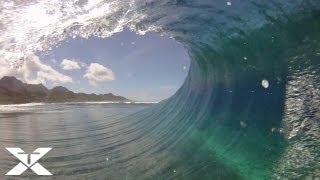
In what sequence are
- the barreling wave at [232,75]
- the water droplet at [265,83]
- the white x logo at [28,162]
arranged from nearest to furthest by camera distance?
the barreling wave at [232,75] < the white x logo at [28,162] < the water droplet at [265,83]

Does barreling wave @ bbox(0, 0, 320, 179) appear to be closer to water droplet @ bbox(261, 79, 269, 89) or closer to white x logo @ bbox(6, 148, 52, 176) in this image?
water droplet @ bbox(261, 79, 269, 89)

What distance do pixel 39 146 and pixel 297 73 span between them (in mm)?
6517

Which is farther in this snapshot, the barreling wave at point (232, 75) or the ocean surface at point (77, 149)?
the ocean surface at point (77, 149)

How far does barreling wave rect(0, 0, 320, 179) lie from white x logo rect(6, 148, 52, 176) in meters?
0.56

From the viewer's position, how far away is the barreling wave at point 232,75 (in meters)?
6.79

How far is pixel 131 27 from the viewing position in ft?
30.8

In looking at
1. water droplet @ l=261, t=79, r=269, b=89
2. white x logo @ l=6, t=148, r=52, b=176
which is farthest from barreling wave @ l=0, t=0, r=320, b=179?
white x logo @ l=6, t=148, r=52, b=176

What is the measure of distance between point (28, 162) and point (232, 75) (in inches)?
195

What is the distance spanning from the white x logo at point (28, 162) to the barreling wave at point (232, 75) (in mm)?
563

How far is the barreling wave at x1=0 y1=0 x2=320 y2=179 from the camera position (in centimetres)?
679

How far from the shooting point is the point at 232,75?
10.1 meters

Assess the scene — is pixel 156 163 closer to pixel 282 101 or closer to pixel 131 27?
pixel 282 101

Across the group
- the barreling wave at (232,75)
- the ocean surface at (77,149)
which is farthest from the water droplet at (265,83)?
the ocean surface at (77,149)

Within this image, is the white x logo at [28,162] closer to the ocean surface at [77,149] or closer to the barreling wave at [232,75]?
the ocean surface at [77,149]
